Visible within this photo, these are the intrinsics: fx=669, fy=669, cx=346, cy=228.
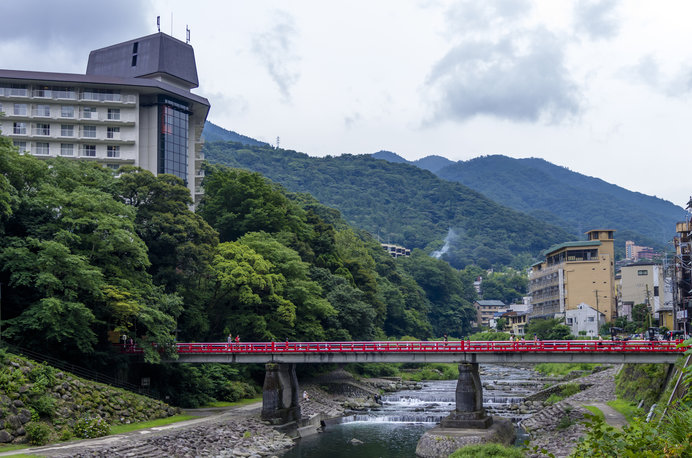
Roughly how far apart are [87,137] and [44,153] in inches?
211

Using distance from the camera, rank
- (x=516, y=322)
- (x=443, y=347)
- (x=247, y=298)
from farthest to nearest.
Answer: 1. (x=516, y=322)
2. (x=247, y=298)
3. (x=443, y=347)

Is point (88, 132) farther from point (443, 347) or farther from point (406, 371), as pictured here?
point (406, 371)

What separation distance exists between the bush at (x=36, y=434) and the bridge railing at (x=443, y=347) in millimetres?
17201

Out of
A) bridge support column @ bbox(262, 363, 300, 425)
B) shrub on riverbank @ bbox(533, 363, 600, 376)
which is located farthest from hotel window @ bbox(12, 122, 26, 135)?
shrub on riverbank @ bbox(533, 363, 600, 376)

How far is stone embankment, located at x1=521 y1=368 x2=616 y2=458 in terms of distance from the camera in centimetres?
4191

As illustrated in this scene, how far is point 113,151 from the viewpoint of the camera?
271 feet

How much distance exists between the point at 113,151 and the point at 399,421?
159 ft

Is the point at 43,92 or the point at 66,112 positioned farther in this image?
the point at 66,112

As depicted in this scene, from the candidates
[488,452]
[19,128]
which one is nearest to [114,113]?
[19,128]

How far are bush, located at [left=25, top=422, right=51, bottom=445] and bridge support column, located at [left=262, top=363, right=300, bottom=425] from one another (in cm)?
1894

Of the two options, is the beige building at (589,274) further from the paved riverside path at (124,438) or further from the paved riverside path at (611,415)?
the paved riverside path at (124,438)

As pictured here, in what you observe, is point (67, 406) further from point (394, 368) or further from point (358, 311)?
point (394, 368)

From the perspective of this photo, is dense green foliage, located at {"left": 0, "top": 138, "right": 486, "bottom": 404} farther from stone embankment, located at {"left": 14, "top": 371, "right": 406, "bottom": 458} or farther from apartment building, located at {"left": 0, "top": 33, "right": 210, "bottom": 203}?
apartment building, located at {"left": 0, "top": 33, "right": 210, "bottom": 203}

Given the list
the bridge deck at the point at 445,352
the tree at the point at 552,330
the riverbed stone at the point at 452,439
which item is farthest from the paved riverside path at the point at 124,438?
the tree at the point at 552,330
